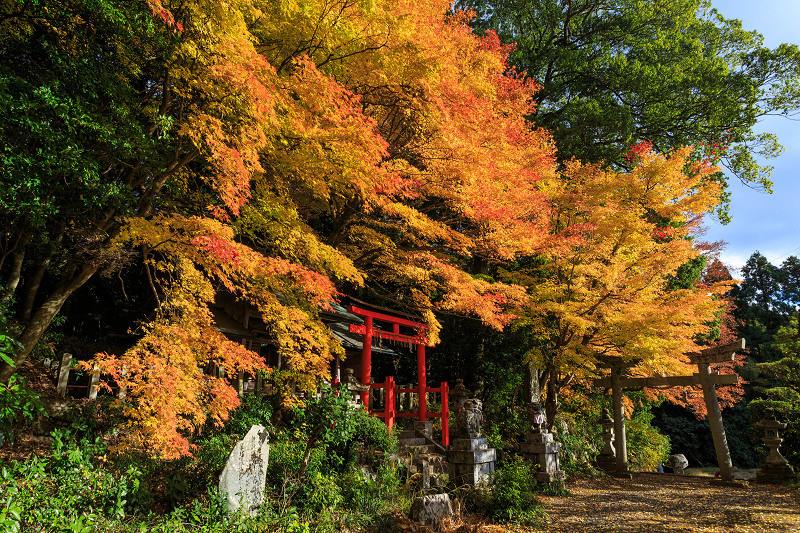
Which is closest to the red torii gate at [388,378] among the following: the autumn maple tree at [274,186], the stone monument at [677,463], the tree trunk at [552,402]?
the autumn maple tree at [274,186]

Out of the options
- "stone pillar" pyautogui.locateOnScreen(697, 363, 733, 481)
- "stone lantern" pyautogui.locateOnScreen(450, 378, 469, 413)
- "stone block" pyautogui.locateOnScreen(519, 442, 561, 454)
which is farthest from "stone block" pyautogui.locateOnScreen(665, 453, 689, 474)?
"stone lantern" pyautogui.locateOnScreen(450, 378, 469, 413)

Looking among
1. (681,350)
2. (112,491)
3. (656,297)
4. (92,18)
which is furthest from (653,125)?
(112,491)

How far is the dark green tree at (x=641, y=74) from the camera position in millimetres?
16625

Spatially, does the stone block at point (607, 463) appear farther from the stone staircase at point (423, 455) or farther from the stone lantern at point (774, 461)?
the stone staircase at point (423, 455)

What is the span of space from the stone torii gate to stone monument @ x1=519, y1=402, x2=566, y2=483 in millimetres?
4199

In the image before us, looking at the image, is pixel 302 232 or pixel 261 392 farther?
pixel 261 392

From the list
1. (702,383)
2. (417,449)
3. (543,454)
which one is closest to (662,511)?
(543,454)

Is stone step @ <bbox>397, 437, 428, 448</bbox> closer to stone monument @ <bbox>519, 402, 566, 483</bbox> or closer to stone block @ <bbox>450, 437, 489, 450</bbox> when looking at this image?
stone block @ <bbox>450, 437, 489, 450</bbox>

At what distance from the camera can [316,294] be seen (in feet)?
23.9

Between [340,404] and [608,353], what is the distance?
926cm

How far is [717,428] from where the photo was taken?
11.8 m

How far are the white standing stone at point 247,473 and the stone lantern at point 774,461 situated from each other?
13127 millimetres

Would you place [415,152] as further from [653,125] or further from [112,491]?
[653,125]

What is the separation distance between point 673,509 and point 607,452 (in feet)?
20.4
